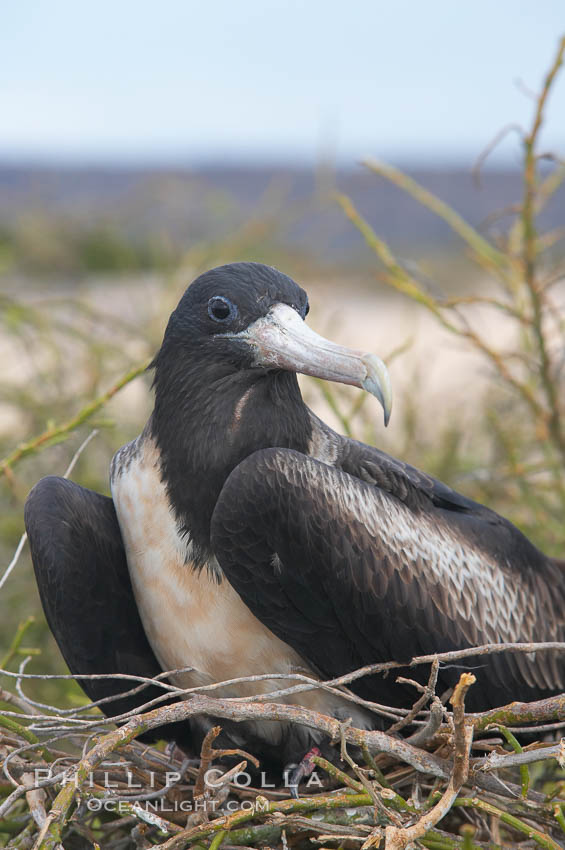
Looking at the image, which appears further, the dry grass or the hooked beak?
the hooked beak

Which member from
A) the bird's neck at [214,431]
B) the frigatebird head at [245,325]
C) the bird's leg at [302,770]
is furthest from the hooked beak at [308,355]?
the bird's leg at [302,770]

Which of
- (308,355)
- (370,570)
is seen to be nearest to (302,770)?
(370,570)

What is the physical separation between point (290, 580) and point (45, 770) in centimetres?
65

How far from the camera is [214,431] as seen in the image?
242 centimetres

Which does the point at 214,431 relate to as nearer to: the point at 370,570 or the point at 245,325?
the point at 245,325

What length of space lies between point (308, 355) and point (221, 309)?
30 cm

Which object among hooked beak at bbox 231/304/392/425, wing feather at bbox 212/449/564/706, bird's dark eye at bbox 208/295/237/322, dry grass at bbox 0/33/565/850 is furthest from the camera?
bird's dark eye at bbox 208/295/237/322

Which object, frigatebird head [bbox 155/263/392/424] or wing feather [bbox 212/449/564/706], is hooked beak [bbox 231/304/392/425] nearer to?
frigatebird head [bbox 155/263/392/424]

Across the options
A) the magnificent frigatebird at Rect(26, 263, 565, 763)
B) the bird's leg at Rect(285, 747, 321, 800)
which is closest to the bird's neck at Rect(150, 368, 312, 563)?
the magnificent frigatebird at Rect(26, 263, 565, 763)

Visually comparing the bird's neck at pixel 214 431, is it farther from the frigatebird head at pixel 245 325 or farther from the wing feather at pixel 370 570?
the wing feather at pixel 370 570

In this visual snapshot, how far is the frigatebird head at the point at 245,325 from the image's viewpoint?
227 centimetres

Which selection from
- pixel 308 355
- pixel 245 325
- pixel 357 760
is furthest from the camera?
pixel 357 760

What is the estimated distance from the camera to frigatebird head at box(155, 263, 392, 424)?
2.27m

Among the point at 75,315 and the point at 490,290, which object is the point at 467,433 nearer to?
the point at 75,315
